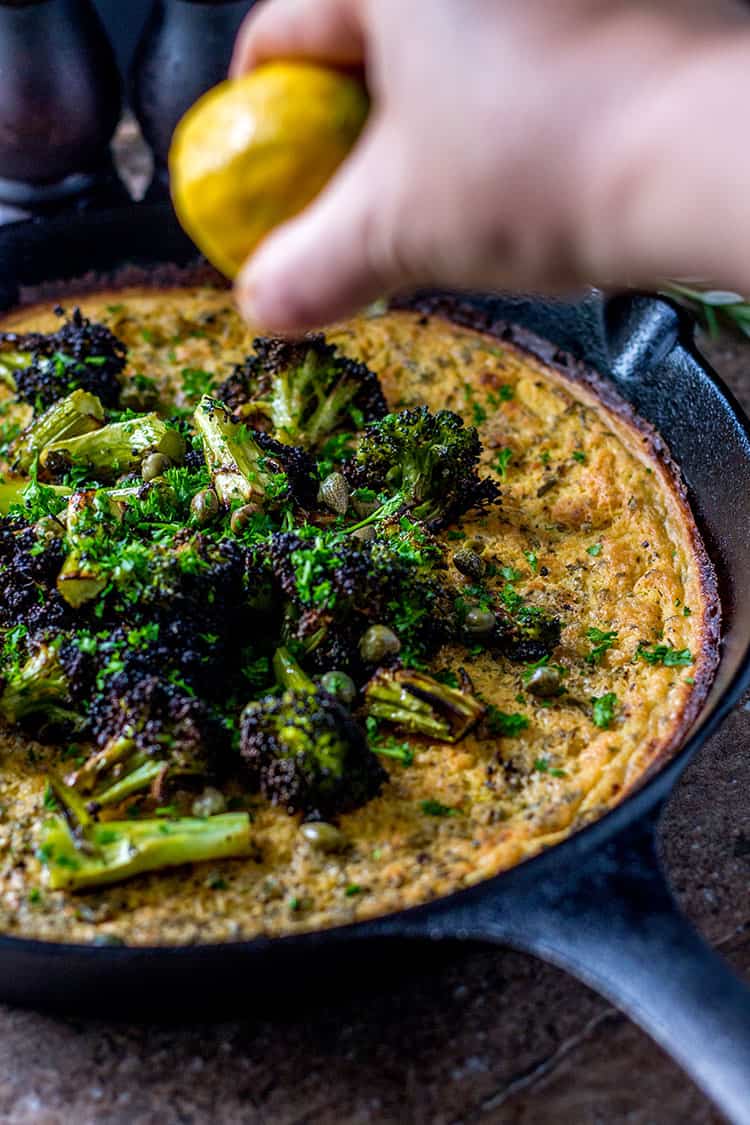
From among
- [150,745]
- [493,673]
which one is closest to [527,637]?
[493,673]

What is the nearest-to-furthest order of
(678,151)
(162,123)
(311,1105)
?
(678,151) → (311,1105) → (162,123)

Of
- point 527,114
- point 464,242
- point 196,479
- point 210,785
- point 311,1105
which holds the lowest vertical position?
Answer: point 311,1105

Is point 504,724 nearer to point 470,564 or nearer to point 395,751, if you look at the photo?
point 395,751

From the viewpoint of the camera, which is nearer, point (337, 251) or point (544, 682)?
point (337, 251)

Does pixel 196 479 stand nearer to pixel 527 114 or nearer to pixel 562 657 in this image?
pixel 562 657

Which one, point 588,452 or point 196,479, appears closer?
point 196,479

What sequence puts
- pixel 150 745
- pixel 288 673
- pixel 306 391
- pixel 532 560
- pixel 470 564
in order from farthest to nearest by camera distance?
1. pixel 306 391
2. pixel 532 560
3. pixel 470 564
4. pixel 288 673
5. pixel 150 745

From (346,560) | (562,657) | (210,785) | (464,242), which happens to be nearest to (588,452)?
(562,657)
